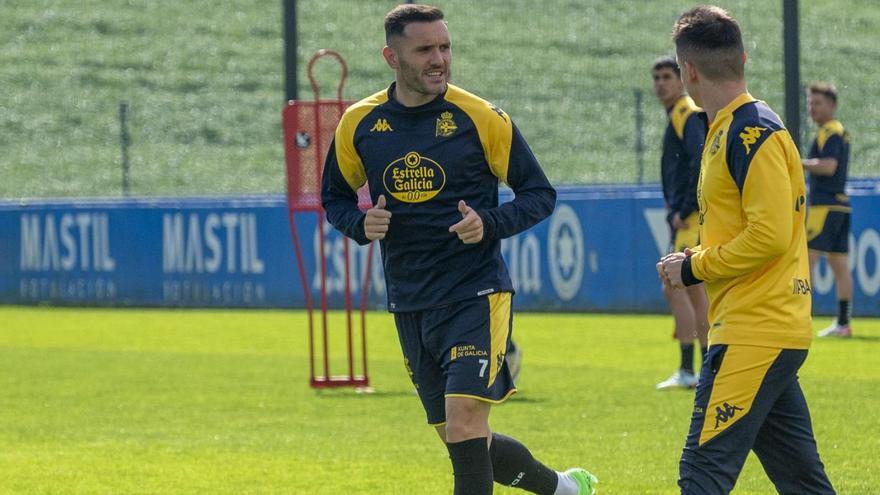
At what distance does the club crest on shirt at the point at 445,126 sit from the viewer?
6266mm

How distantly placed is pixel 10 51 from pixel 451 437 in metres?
32.7

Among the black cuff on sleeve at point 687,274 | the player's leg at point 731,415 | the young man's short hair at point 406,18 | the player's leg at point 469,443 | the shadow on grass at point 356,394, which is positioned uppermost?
the young man's short hair at point 406,18


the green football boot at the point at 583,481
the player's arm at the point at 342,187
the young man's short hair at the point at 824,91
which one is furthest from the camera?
the young man's short hair at the point at 824,91

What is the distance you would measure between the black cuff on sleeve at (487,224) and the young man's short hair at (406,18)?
2.49 ft

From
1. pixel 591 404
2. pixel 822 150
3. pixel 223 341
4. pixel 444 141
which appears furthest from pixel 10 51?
pixel 444 141

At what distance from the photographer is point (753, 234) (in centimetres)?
503

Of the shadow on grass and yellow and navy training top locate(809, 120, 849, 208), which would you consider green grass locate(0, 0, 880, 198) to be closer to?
yellow and navy training top locate(809, 120, 849, 208)

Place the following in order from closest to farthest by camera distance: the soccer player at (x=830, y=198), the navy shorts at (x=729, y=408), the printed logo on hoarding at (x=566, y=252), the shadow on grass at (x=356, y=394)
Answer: the navy shorts at (x=729, y=408) → the shadow on grass at (x=356, y=394) → the soccer player at (x=830, y=198) → the printed logo on hoarding at (x=566, y=252)

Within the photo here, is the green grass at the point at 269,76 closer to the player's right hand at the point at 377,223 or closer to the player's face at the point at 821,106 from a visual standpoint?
the player's face at the point at 821,106

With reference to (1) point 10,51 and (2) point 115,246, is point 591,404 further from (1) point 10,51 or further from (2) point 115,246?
(1) point 10,51

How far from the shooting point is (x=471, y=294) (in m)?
6.25

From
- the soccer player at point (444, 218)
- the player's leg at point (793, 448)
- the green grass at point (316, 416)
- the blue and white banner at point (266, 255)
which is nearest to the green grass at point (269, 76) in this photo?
the blue and white banner at point (266, 255)

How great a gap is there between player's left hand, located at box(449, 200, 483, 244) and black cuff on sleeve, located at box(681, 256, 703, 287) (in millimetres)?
976

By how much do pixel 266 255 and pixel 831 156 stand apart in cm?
822
